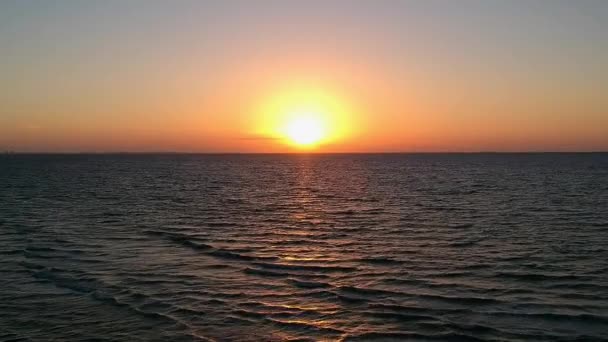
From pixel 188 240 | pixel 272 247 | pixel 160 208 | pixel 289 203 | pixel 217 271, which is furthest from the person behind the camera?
pixel 289 203

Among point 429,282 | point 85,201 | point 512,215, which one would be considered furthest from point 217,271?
point 85,201

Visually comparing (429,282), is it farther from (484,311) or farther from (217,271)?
(217,271)

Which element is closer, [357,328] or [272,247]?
[357,328]

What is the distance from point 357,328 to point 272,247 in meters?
12.7

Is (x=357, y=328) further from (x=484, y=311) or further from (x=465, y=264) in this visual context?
(x=465, y=264)

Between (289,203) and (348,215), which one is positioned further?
(289,203)

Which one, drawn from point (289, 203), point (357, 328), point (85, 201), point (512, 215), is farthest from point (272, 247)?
point (85, 201)

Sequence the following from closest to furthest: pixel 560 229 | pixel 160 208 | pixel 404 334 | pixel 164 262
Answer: pixel 404 334, pixel 164 262, pixel 560 229, pixel 160 208

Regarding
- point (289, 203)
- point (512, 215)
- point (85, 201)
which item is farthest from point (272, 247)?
point (85, 201)

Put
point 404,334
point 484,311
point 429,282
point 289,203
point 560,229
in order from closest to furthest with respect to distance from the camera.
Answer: point 404,334
point 484,311
point 429,282
point 560,229
point 289,203

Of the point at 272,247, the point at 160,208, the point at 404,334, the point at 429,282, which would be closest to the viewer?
the point at 404,334

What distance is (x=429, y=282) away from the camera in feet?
62.1

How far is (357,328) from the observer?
46.4 ft

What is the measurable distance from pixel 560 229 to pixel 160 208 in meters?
30.0
